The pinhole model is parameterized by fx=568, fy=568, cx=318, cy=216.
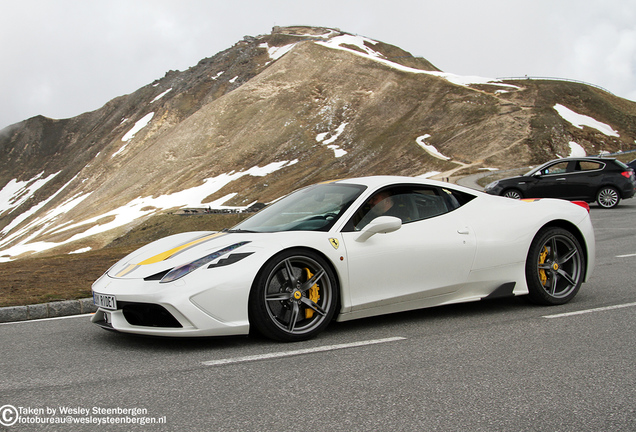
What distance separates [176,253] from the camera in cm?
479

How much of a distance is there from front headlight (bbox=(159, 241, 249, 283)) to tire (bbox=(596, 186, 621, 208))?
16.5 m

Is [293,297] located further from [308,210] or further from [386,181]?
[386,181]

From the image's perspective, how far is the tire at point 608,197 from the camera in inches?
699

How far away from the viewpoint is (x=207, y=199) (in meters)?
60.4

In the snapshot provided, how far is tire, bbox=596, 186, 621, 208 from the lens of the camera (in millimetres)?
17766

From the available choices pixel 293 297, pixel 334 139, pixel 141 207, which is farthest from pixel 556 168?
pixel 141 207

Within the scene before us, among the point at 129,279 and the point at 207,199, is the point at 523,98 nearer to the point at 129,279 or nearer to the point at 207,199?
the point at 207,199

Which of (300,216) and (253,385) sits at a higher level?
(300,216)

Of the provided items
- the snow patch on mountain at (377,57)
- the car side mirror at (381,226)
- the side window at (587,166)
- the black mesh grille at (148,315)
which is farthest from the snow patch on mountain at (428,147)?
the black mesh grille at (148,315)

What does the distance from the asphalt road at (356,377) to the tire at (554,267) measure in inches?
11.3

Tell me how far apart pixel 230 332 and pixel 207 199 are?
57.2 meters

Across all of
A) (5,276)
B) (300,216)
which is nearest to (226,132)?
(5,276)

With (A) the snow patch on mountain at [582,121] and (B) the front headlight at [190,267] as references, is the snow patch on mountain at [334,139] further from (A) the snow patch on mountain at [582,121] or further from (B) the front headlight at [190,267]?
(B) the front headlight at [190,267]

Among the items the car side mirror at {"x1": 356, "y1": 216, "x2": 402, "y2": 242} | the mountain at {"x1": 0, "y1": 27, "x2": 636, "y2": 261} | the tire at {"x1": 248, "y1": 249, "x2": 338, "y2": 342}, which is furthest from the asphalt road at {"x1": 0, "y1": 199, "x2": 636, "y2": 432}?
the mountain at {"x1": 0, "y1": 27, "x2": 636, "y2": 261}
